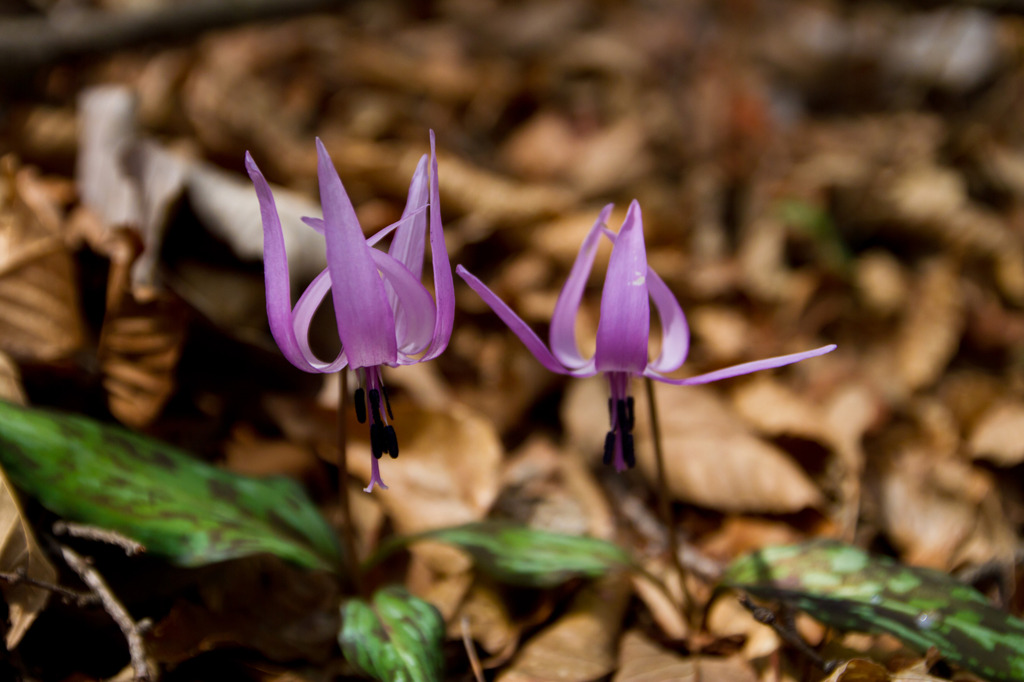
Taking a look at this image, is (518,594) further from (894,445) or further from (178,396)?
(894,445)

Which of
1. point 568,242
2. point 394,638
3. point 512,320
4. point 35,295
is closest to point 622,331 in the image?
point 512,320

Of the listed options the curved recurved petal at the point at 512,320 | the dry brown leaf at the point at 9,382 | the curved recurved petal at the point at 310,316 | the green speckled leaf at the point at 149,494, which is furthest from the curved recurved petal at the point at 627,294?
the dry brown leaf at the point at 9,382

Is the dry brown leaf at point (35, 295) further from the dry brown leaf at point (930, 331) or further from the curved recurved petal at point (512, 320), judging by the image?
the dry brown leaf at point (930, 331)

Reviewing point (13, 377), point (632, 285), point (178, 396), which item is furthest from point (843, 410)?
point (13, 377)

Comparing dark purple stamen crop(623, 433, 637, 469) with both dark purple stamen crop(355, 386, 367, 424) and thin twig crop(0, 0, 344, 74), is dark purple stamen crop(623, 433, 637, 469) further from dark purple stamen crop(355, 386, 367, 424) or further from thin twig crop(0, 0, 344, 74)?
thin twig crop(0, 0, 344, 74)

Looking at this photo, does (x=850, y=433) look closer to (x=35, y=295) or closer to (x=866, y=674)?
(x=866, y=674)

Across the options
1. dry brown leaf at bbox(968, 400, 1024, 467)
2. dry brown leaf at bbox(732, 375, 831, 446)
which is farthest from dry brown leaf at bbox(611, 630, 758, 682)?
dry brown leaf at bbox(968, 400, 1024, 467)

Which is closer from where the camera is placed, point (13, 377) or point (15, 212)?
point (13, 377)
